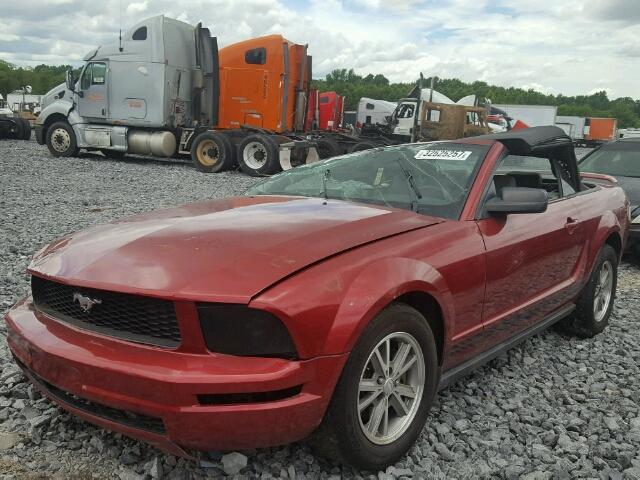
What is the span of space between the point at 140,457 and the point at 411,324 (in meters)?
1.26

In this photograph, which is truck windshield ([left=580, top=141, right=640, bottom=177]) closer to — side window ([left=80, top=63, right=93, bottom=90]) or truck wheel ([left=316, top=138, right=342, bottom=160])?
truck wheel ([left=316, top=138, right=342, bottom=160])

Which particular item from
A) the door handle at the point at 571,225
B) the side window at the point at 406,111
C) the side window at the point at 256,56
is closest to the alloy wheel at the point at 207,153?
the side window at the point at 256,56

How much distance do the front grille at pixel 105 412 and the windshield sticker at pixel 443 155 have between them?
213 cm

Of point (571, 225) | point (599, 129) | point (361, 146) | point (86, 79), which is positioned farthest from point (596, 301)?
point (599, 129)

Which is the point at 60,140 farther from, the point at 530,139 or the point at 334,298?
the point at 334,298

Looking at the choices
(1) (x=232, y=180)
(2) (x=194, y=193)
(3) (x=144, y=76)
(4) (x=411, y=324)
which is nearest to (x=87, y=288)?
(4) (x=411, y=324)

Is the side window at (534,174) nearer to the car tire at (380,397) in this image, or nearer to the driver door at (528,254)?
the driver door at (528,254)

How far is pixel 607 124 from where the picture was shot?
161ft

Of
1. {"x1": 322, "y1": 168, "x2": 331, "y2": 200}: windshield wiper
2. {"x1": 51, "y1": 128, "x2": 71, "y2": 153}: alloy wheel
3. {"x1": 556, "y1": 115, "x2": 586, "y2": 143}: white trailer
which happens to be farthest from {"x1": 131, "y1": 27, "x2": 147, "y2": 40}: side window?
{"x1": 556, "y1": 115, "x2": 586, "y2": 143}: white trailer

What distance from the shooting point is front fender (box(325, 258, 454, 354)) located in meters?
2.11

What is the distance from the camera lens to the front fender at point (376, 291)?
6.91ft

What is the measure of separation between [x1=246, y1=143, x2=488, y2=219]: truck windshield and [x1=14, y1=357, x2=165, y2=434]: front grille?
1.63 m

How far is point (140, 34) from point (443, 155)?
14109 mm

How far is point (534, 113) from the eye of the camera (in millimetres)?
40188
